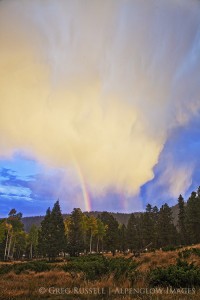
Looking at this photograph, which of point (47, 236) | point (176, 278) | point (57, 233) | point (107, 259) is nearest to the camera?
point (176, 278)

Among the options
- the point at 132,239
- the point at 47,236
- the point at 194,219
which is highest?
the point at 194,219

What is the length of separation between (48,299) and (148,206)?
76.3 meters

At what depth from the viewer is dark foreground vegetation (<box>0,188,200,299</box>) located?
10.0 metres

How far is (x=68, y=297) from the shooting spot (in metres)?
9.23

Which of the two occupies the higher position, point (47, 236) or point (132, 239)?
point (132, 239)

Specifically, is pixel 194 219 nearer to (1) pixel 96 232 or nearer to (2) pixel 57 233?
(1) pixel 96 232

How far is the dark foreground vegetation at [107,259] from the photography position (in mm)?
10023

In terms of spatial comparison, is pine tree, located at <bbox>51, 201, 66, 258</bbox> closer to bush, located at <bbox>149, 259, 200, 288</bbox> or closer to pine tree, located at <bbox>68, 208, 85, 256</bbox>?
pine tree, located at <bbox>68, 208, 85, 256</bbox>

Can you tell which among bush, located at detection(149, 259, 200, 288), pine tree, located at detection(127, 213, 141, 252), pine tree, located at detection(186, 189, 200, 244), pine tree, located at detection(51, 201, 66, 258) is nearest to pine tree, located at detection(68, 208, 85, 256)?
pine tree, located at detection(51, 201, 66, 258)

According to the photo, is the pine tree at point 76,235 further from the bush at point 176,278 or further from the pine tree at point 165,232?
the bush at point 176,278

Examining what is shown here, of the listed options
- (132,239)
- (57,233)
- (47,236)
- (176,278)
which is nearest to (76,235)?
(57,233)

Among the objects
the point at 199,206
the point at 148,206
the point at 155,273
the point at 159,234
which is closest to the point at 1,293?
the point at 155,273

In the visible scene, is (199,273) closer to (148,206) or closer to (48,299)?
(48,299)

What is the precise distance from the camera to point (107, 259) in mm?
18812
